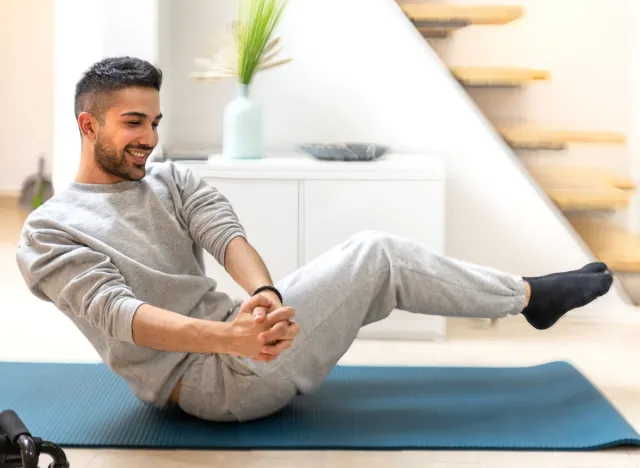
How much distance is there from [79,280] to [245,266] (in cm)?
40

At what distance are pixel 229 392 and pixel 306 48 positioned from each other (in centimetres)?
195

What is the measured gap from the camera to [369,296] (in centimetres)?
238

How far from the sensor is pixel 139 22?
11.9 ft

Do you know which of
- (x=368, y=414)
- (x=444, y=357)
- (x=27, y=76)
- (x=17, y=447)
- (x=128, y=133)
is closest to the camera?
(x=17, y=447)

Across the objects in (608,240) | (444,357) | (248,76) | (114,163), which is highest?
(248,76)

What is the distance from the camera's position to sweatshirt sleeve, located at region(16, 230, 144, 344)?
204cm

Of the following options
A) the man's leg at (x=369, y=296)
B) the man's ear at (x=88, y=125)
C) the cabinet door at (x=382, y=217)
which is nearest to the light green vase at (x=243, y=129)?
the cabinet door at (x=382, y=217)

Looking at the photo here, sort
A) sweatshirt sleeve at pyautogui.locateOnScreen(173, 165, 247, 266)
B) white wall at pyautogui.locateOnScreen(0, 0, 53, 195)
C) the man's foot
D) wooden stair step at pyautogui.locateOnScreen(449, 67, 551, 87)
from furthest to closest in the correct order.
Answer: white wall at pyautogui.locateOnScreen(0, 0, 53, 195)
wooden stair step at pyautogui.locateOnScreen(449, 67, 551, 87)
the man's foot
sweatshirt sleeve at pyautogui.locateOnScreen(173, 165, 247, 266)

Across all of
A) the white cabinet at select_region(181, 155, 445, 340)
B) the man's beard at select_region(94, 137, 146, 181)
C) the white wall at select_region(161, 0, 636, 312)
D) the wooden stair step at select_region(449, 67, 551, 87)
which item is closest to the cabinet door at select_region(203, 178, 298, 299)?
the white cabinet at select_region(181, 155, 445, 340)

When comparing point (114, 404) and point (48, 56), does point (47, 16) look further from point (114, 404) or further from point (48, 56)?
point (114, 404)

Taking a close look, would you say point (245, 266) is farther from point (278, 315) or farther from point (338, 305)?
point (278, 315)

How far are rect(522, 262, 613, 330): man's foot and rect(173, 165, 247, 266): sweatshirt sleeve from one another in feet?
2.40

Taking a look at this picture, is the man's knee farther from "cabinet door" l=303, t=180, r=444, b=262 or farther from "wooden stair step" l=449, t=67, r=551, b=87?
"wooden stair step" l=449, t=67, r=551, b=87

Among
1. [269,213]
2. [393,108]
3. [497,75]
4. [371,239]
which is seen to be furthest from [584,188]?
[371,239]
